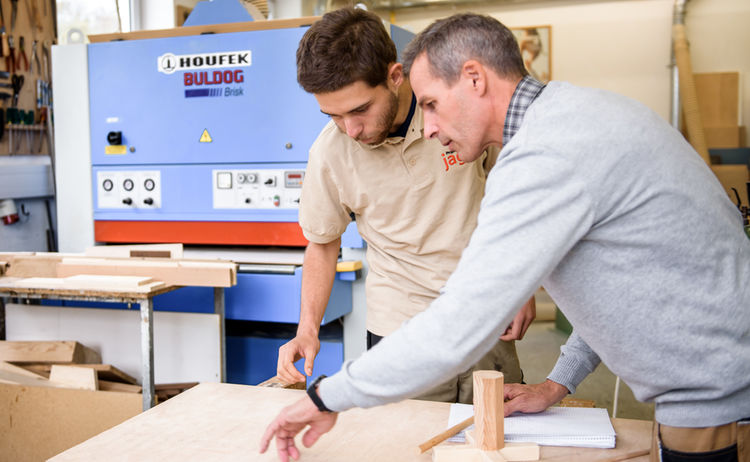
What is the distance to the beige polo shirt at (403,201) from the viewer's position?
1.54 metres

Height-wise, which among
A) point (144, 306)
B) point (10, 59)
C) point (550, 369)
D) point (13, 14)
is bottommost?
point (550, 369)

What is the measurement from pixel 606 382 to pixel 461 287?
3.56 m

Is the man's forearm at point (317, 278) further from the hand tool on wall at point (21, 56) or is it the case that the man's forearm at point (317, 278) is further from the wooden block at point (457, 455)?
the hand tool on wall at point (21, 56)

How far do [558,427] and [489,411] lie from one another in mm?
181

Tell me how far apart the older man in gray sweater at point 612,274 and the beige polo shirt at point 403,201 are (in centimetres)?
64

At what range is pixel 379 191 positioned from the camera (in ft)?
5.12

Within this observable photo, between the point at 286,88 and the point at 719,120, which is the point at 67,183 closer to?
the point at 286,88

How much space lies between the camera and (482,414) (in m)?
0.99

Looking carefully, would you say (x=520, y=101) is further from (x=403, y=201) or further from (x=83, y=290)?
(x=83, y=290)

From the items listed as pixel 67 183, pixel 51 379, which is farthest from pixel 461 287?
pixel 67 183

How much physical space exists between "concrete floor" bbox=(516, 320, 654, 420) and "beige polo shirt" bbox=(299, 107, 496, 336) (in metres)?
2.12

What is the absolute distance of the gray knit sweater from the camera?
771 millimetres

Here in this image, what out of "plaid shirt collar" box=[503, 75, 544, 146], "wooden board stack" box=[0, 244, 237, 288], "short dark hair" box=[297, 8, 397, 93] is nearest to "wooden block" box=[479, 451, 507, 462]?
"plaid shirt collar" box=[503, 75, 544, 146]

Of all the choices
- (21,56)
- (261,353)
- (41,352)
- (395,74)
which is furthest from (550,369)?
(21,56)
